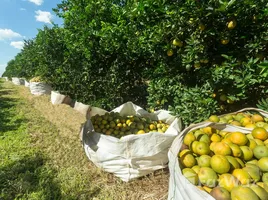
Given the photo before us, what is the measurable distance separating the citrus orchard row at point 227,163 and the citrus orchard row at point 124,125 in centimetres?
127

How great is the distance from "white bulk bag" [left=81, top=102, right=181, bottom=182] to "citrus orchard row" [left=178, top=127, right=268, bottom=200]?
0.64 metres

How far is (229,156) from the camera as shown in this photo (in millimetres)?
1442

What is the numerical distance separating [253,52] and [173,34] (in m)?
1.05

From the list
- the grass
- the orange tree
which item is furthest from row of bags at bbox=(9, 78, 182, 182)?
the orange tree

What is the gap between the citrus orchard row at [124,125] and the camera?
2950 millimetres

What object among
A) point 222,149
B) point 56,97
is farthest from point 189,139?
point 56,97

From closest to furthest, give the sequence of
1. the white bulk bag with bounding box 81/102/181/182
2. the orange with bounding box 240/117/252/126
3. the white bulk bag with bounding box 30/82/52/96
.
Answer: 1. the orange with bounding box 240/117/252/126
2. the white bulk bag with bounding box 81/102/181/182
3. the white bulk bag with bounding box 30/82/52/96

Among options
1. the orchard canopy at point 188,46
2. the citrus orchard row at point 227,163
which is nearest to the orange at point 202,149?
the citrus orchard row at point 227,163

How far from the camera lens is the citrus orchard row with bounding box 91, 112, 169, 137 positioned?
9.68ft

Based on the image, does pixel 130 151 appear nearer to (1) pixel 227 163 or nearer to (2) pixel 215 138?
(2) pixel 215 138

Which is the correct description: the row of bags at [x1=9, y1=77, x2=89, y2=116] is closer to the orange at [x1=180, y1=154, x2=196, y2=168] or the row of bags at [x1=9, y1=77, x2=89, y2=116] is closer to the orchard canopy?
the orchard canopy

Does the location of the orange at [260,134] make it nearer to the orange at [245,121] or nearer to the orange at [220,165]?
the orange at [245,121]

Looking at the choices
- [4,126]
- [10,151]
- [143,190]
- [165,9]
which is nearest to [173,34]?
[165,9]

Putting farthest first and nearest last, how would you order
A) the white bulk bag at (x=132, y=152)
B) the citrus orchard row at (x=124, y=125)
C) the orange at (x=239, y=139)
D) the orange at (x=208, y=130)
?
the citrus orchard row at (x=124, y=125) → the white bulk bag at (x=132, y=152) → the orange at (x=208, y=130) → the orange at (x=239, y=139)
